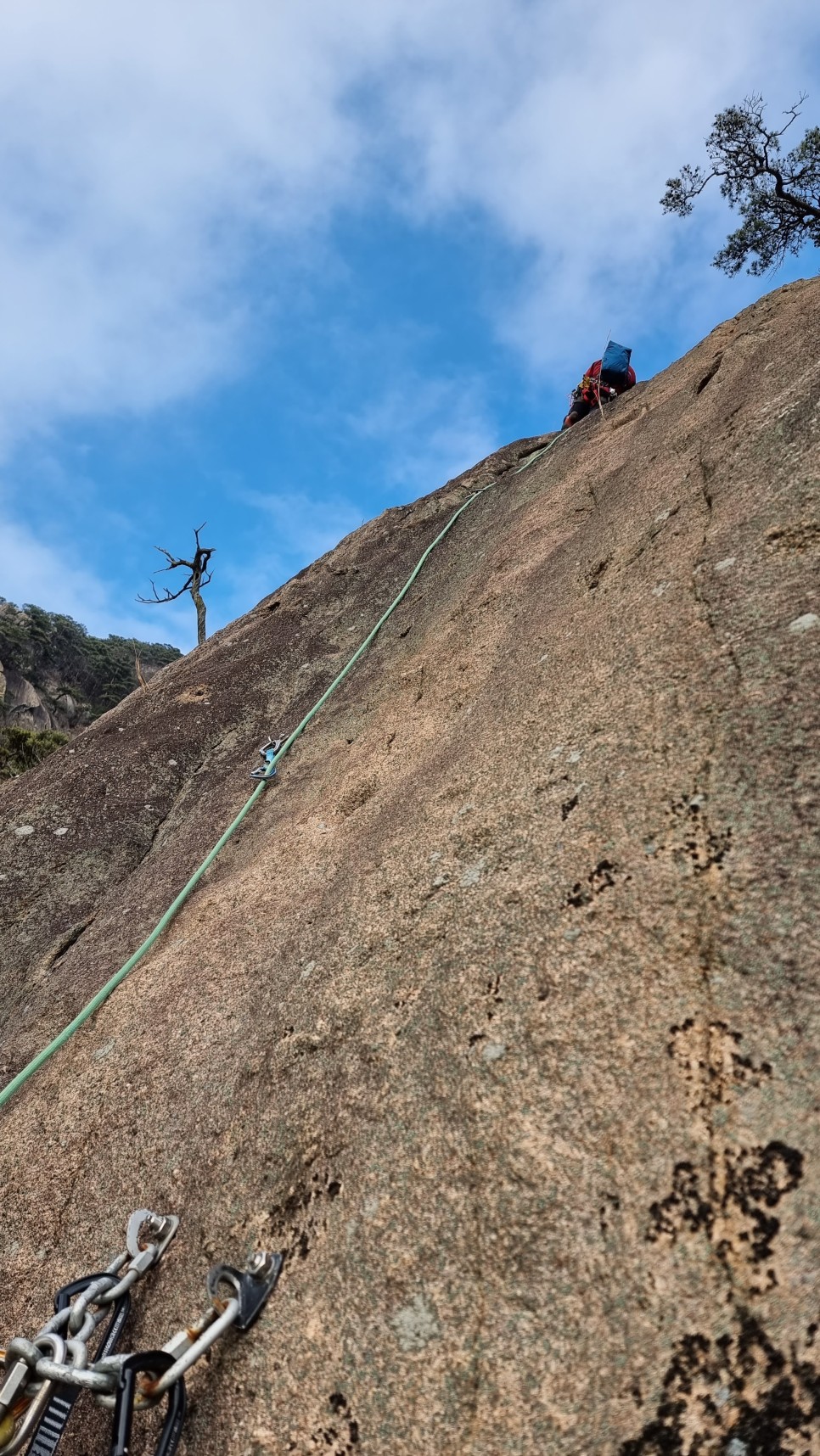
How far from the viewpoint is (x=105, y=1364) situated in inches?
80.4

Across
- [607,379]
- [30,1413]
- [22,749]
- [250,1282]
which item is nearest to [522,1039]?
[250,1282]

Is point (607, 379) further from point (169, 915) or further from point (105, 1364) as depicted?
point (105, 1364)

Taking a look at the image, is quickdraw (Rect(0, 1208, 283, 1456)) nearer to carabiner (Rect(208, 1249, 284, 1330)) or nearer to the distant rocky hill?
carabiner (Rect(208, 1249, 284, 1330))

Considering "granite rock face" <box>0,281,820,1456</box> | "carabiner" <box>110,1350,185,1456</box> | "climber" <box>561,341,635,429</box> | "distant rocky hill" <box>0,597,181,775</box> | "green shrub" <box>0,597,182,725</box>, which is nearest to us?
"granite rock face" <box>0,281,820,1456</box>

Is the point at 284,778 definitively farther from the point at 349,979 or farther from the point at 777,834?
the point at 777,834

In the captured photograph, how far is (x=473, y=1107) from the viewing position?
2.40 meters

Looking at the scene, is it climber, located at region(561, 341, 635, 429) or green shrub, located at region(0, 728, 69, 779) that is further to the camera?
green shrub, located at region(0, 728, 69, 779)

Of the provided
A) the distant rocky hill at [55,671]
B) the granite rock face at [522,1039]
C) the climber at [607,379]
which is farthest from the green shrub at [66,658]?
the granite rock face at [522,1039]

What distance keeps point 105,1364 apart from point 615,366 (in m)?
11.8

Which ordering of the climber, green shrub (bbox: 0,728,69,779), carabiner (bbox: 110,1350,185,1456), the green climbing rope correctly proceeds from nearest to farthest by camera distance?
carabiner (bbox: 110,1350,185,1456)
the green climbing rope
the climber
green shrub (bbox: 0,728,69,779)

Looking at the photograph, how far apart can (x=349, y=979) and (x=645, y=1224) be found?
61.3 inches

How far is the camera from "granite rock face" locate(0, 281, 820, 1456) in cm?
185

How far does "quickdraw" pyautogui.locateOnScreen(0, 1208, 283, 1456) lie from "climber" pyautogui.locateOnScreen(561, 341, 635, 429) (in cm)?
1076

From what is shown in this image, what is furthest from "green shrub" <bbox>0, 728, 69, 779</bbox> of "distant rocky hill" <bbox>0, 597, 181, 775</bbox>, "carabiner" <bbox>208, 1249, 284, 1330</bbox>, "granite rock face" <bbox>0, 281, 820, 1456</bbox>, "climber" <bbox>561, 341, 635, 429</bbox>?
"distant rocky hill" <bbox>0, 597, 181, 775</bbox>
